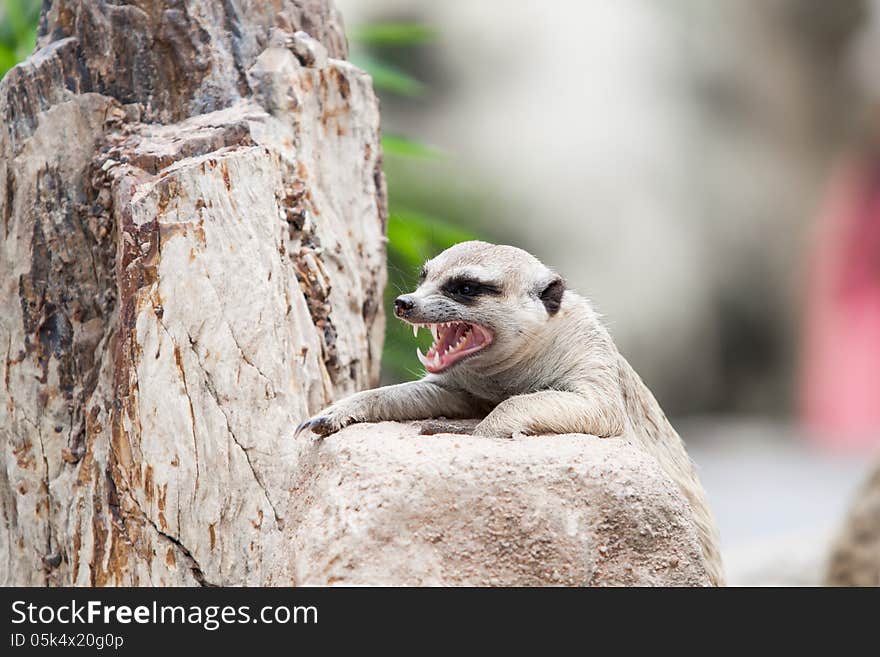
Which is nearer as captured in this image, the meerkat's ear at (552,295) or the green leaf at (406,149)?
the meerkat's ear at (552,295)

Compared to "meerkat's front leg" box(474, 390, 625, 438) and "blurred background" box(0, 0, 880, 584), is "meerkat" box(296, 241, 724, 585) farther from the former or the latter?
"blurred background" box(0, 0, 880, 584)

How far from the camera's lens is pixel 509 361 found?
3.57 metres

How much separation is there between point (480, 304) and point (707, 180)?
824 cm

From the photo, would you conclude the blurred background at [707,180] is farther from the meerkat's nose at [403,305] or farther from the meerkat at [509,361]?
the meerkat's nose at [403,305]

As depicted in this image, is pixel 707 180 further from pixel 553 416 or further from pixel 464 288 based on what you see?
pixel 553 416

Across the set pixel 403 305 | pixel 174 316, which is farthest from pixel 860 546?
pixel 174 316

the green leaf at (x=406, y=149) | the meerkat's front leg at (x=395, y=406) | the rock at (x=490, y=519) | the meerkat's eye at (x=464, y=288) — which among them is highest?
the green leaf at (x=406, y=149)

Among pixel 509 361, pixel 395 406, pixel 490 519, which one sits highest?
pixel 509 361

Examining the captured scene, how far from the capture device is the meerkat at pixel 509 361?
3.36 m

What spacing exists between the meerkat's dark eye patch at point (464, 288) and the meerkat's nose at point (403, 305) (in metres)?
0.17

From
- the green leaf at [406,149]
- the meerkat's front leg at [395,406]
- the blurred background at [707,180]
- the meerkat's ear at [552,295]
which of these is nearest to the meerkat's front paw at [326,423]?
the meerkat's front leg at [395,406]

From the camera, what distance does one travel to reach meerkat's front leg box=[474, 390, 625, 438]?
10.1 ft

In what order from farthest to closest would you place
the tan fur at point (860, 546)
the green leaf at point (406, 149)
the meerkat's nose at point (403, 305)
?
the green leaf at point (406, 149)
the tan fur at point (860, 546)
the meerkat's nose at point (403, 305)

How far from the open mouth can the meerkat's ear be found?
27 cm
